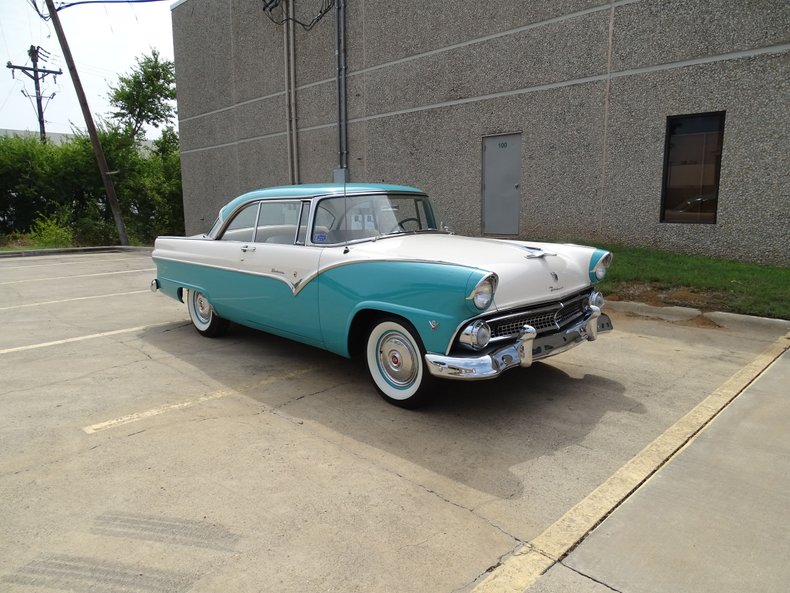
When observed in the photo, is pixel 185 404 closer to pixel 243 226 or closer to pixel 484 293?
pixel 243 226

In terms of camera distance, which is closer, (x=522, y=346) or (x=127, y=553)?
(x=127, y=553)

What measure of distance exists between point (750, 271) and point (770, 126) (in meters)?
2.09

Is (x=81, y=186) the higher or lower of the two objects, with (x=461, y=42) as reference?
lower

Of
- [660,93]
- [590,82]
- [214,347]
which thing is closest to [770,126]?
[660,93]

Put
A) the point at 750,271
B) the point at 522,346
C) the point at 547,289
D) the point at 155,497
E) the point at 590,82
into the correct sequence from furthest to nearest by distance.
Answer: the point at 590,82, the point at 750,271, the point at 547,289, the point at 522,346, the point at 155,497

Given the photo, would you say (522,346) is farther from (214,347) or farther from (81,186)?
(81,186)

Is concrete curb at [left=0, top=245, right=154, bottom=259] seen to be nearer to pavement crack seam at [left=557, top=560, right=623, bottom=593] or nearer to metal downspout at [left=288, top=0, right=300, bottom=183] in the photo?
metal downspout at [left=288, top=0, right=300, bottom=183]

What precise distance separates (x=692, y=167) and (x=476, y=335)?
6848 millimetres

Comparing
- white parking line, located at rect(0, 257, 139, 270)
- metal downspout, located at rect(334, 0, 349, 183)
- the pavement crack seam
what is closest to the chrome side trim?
the pavement crack seam

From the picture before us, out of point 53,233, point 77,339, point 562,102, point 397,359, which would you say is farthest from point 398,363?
point 53,233

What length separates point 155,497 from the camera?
2.78 metres

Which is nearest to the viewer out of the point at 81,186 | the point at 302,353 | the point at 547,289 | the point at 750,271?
the point at 547,289

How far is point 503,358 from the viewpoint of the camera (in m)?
3.42

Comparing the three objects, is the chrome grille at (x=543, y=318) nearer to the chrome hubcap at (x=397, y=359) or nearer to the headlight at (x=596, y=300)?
the headlight at (x=596, y=300)
